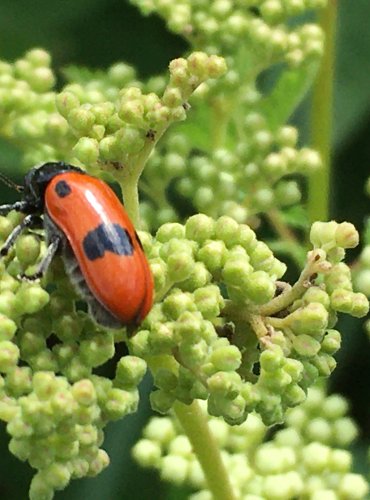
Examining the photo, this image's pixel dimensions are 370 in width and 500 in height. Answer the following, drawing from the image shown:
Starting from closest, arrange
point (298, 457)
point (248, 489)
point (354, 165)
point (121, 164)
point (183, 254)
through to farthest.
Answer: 1. point (183, 254)
2. point (121, 164)
3. point (248, 489)
4. point (298, 457)
5. point (354, 165)

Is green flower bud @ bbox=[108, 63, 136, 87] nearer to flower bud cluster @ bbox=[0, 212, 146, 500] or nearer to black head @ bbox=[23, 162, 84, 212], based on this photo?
black head @ bbox=[23, 162, 84, 212]

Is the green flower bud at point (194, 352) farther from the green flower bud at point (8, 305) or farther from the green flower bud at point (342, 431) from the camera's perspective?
the green flower bud at point (342, 431)

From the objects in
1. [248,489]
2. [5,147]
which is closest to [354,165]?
[5,147]

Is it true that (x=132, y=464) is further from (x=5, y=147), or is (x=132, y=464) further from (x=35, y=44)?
(x=35, y=44)

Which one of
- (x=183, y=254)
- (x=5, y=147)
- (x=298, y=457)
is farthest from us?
(x=5, y=147)

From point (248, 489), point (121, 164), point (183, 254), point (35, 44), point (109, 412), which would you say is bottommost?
point (248, 489)

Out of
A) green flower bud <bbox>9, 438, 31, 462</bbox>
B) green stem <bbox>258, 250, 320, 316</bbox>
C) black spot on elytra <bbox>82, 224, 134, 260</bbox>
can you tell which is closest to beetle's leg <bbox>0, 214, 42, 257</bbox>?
black spot on elytra <bbox>82, 224, 134, 260</bbox>

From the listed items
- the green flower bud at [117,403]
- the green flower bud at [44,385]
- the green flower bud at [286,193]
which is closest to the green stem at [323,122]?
the green flower bud at [286,193]
